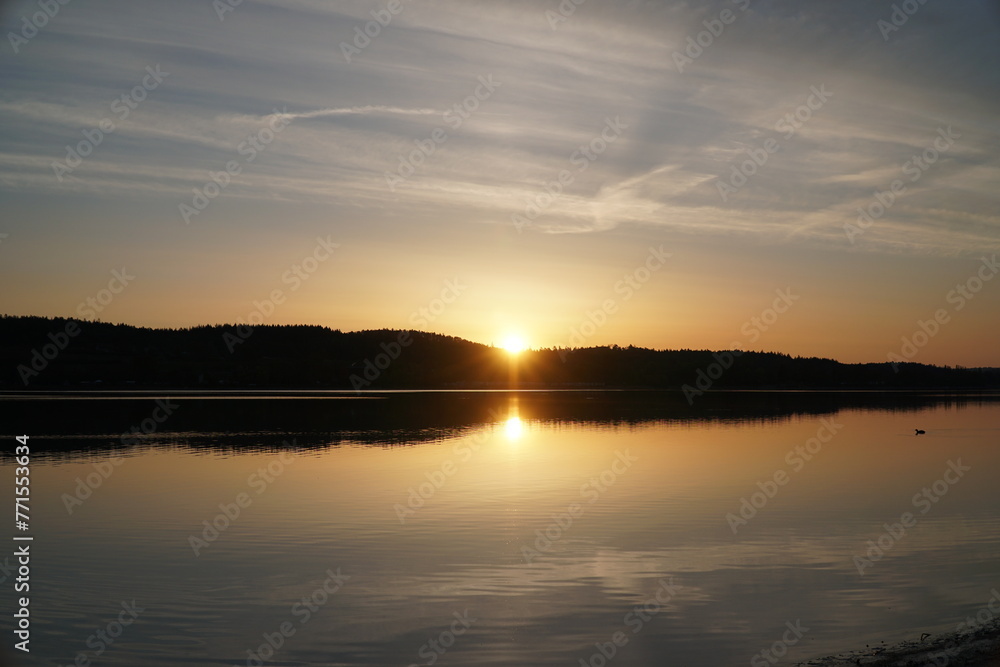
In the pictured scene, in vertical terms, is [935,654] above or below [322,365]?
below

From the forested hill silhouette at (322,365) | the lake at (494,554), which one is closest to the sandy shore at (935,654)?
the lake at (494,554)

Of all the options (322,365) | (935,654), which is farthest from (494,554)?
(322,365)

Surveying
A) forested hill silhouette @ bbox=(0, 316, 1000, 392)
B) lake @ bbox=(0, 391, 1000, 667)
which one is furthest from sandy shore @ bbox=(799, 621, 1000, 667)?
forested hill silhouette @ bbox=(0, 316, 1000, 392)

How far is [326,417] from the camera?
60.1 meters

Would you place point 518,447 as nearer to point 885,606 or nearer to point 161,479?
point 161,479

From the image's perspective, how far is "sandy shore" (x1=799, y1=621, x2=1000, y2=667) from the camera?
33.1 ft

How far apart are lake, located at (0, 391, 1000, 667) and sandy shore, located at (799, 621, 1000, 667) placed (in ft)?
1.73

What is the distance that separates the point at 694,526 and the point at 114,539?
13.8 metres

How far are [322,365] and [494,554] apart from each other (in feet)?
458

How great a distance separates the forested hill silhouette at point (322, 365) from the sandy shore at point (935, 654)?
130 meters

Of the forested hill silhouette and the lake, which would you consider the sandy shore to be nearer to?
the lake

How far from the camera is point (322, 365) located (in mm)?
151875

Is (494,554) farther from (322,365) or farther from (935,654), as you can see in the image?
(322,365)

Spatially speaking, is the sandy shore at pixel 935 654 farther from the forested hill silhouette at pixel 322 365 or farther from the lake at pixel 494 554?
the forested hill silhouette at pixel 322 365
